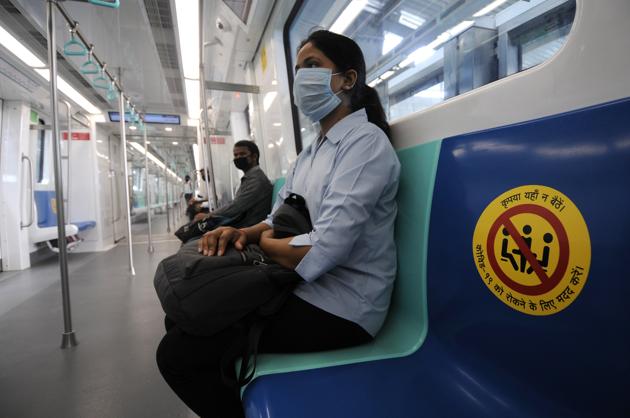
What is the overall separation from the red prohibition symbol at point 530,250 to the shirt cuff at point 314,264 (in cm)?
38

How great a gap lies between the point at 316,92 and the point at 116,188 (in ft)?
23.2

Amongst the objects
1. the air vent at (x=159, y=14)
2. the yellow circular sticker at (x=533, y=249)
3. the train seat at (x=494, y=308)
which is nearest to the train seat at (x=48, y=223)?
the air vent at (x=159, y=14)

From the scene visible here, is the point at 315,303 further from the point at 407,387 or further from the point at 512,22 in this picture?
the point at 512,22

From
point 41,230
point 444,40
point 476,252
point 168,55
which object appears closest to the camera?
point 476,252

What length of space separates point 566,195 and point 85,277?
14.6 feet

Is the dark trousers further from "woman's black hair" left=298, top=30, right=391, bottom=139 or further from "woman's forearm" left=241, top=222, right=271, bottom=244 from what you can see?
"woman's black hair" left=298, top=30, right=391, bottom=139

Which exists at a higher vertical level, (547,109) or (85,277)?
(547,109)

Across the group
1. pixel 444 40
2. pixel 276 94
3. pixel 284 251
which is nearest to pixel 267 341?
pixel 284 251

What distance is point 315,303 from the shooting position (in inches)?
33.6

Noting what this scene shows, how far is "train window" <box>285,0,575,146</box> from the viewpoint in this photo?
0.88 meters

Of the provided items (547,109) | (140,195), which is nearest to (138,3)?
(547,109)

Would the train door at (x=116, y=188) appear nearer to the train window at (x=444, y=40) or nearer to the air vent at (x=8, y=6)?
the air vent at (x=8, y=6)

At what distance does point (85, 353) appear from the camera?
182 cm

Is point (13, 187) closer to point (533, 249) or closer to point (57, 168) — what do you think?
point (57, 168)
